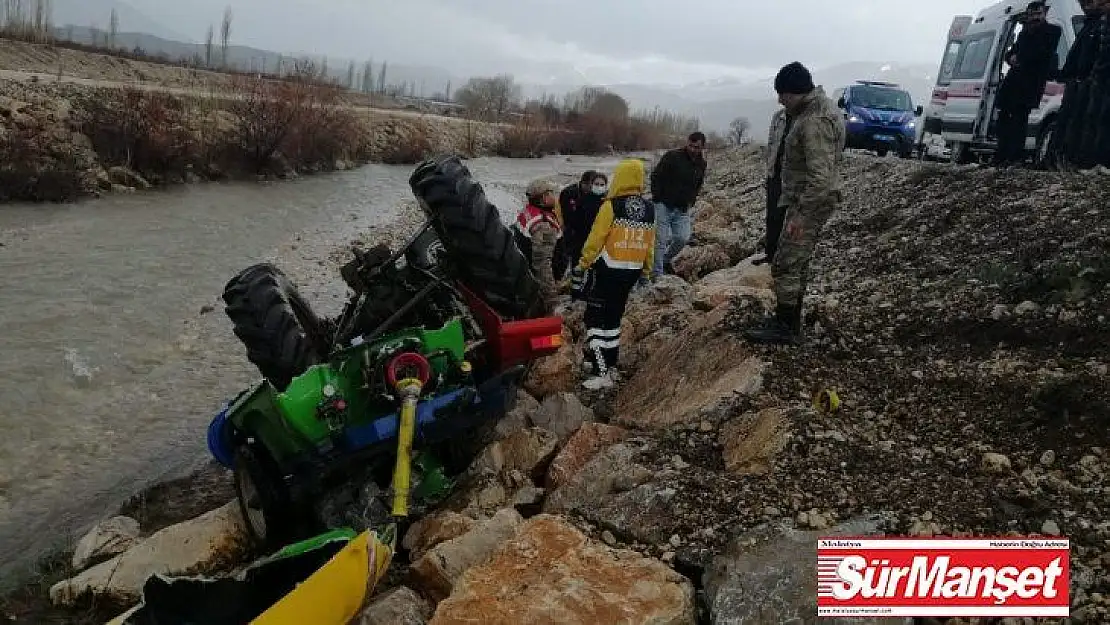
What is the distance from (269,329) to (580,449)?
1.64 metres

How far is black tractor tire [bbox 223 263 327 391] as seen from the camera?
3896 mm

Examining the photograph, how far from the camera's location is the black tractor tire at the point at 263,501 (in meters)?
3.40

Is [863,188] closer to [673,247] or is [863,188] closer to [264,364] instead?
[673,247]

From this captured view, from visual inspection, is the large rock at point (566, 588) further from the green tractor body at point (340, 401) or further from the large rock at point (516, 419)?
the large rock at point (516, 419)

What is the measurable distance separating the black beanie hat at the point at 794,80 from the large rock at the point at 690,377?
4.61 feet

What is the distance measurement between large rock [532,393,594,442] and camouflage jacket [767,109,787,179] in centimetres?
287

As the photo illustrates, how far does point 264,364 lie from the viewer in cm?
392

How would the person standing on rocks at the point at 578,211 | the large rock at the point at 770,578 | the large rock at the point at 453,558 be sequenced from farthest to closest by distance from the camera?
the person standing on rocks at the point at 578,211 < the large rock at the point at 453,558 < the large rock at the point at 770,578

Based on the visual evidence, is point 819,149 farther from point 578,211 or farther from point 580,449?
point 578,211

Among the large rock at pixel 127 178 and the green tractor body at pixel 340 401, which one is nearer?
the green tractor body at pixel 340 401

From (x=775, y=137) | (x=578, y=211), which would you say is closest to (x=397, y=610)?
(x=578, y=211)

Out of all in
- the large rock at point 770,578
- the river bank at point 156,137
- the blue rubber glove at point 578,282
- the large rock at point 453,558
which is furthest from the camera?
the river bank at point 156,137

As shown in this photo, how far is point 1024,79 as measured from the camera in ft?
24.8

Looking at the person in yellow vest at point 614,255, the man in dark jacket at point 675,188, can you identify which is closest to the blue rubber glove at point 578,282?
the person in yellow vest at point 614,255
